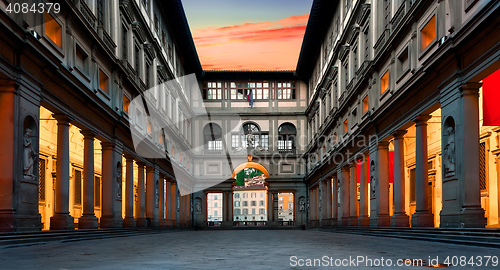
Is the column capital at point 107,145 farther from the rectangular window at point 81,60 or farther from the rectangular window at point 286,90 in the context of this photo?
the rectangular window at point 286,90

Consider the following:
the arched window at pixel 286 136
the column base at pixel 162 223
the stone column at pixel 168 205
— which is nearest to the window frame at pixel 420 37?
the column base at pixel 162 223

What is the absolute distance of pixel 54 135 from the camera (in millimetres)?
30625

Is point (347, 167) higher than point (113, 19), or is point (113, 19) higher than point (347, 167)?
point (113, 19)

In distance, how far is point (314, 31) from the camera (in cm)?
4669

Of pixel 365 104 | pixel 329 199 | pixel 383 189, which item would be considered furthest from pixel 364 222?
pixel 329 199

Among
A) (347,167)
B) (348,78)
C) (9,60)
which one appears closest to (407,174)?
(347,167)

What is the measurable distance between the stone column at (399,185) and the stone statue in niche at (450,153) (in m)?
6.72

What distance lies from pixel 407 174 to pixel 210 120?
30.8 m

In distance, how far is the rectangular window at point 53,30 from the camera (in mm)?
20361

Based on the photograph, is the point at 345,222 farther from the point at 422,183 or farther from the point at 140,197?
the point at 422,183

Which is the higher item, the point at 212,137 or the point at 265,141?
the point at 212,137

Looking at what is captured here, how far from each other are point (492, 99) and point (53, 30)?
1672 centimetres

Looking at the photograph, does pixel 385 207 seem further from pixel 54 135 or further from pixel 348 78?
pixel 54 135

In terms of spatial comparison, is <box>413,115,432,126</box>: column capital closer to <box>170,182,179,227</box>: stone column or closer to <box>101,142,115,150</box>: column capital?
<box>101,142,115,150</box>: column capital
